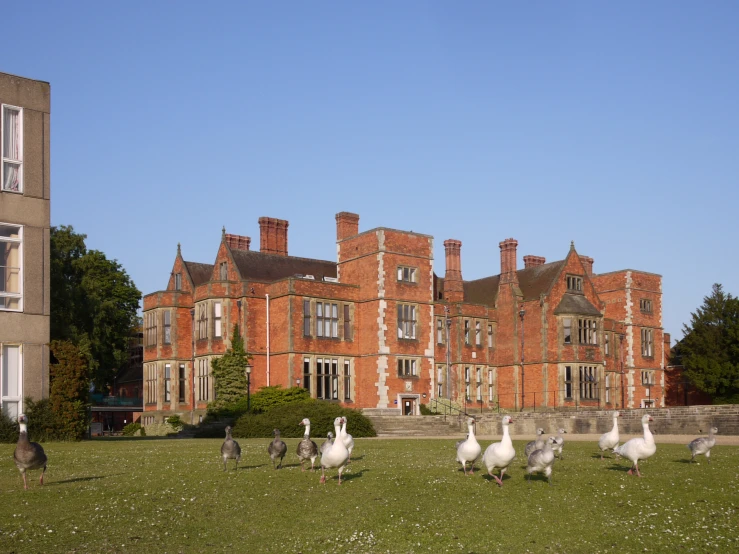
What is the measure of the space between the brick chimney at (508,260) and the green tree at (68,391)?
1511 inches

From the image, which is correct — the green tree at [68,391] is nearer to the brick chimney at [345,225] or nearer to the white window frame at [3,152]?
the white window frame at [3,152]

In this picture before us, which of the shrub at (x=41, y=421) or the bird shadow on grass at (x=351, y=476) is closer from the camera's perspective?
the bird shadow on grass at (x=351, y=476)

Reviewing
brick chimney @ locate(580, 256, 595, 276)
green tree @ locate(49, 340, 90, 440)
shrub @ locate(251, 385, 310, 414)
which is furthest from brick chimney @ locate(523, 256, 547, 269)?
green tree @ locate(49, 340, 90, 440)

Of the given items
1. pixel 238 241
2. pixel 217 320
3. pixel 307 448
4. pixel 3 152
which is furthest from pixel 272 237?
pixel 307 448

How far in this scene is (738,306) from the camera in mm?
65250

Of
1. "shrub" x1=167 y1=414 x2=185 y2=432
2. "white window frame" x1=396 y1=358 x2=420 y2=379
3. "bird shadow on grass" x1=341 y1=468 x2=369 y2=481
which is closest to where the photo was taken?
"bird shadow on grass" x1=341 y1=468 x2=369 y2=481

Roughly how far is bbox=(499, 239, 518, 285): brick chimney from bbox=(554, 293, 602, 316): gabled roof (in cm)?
415

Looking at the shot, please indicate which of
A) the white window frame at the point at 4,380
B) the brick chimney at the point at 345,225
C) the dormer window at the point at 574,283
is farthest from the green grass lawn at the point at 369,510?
the dormer window at the point at 574,283

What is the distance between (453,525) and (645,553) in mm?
2904

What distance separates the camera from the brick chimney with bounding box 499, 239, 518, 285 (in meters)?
62.9

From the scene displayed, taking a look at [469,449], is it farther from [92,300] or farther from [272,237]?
[272,237]

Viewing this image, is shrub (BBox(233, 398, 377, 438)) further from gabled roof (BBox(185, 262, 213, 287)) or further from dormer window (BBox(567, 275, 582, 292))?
dormer window (BBox(567, 275, 582, 292))

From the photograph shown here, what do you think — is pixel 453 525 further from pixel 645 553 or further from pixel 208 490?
pixel 208 490

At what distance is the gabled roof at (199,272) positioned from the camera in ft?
187
